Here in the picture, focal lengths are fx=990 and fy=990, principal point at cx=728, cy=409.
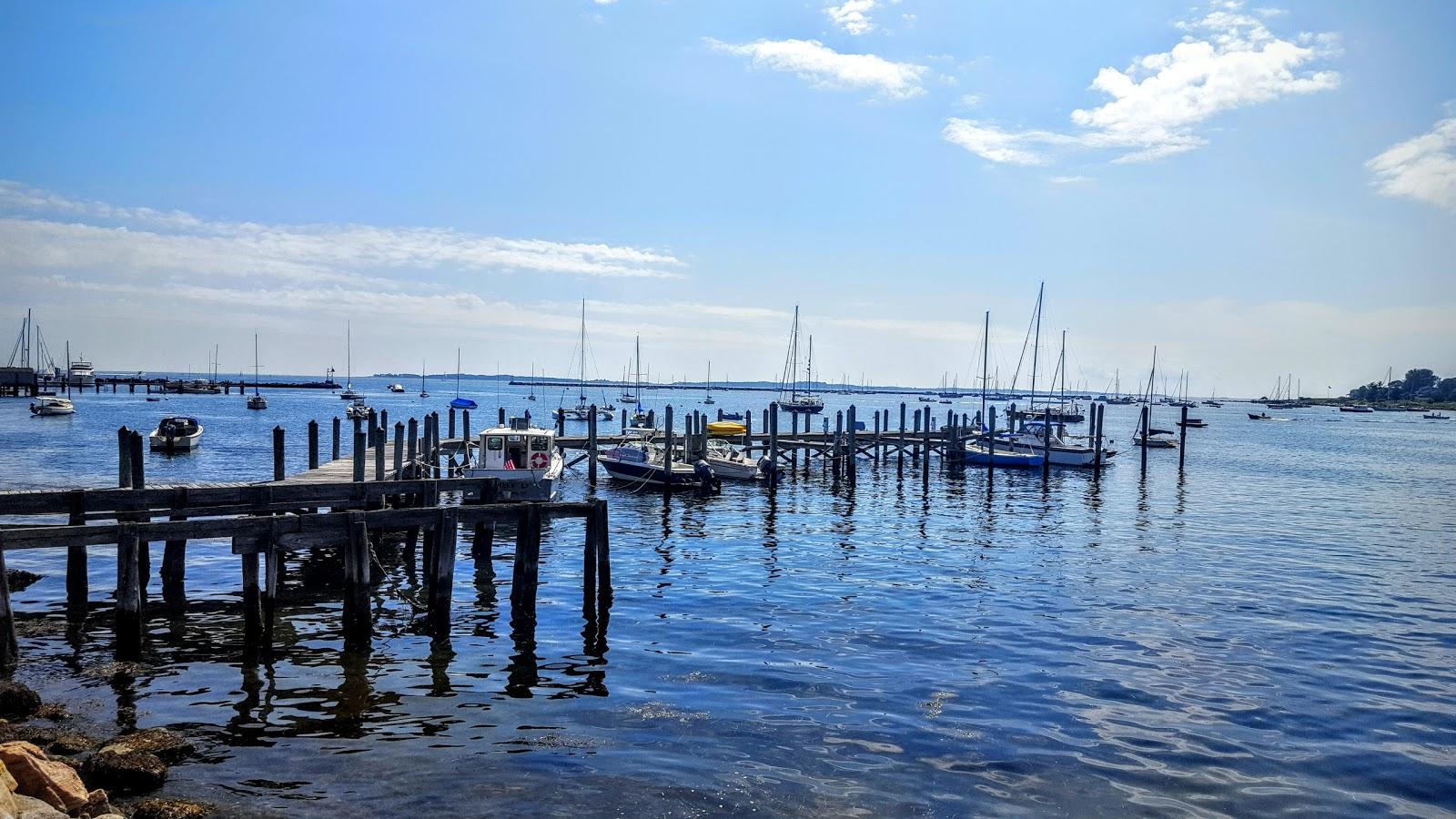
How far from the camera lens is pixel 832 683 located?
15.4m

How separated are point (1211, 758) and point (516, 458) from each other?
81.7 feet

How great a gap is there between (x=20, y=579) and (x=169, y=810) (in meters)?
14.6

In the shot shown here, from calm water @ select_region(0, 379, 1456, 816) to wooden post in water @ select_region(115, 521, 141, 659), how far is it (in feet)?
1.52

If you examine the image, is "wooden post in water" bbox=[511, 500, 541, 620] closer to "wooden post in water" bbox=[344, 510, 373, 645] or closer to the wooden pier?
the wooden pier

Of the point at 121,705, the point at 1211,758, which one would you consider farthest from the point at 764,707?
the point at 121,705

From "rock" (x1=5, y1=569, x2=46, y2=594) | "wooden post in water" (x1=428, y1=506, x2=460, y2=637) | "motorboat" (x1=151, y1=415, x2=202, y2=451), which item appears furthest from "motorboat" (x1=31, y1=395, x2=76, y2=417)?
"wooden post in water" (x1=428, y1=506, x2=460, y2=637)

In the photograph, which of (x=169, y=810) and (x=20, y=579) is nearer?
(x=169, y=810)

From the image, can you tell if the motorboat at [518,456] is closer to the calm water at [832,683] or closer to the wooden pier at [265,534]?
the calm water at [832,683]

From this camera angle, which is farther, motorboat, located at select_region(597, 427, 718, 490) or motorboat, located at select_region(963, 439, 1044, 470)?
motorboat, located at select_region(963, 439, 1044, 470)

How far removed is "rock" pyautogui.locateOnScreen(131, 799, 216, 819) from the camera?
9.83 meters

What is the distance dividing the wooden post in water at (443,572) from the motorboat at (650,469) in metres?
24.6

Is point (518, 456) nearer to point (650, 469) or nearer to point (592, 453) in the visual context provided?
point (650, 469)

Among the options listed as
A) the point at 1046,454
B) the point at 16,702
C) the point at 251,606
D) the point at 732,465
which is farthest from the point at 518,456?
the point at 1046,454

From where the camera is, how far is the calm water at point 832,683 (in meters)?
11.5
